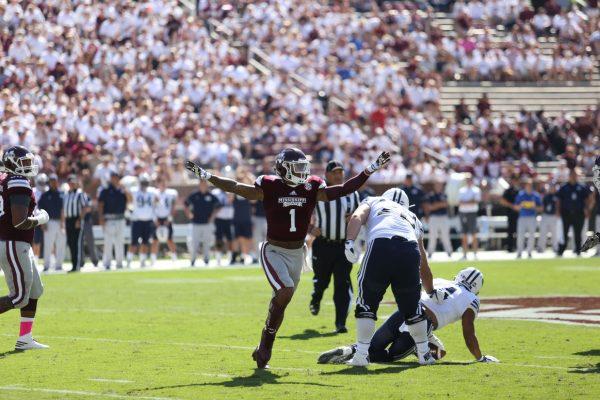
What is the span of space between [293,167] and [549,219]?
17.8 metres

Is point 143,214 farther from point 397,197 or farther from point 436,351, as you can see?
point 436,351

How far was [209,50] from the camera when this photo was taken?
101 ft

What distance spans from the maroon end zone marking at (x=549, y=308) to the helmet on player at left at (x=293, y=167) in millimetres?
4966

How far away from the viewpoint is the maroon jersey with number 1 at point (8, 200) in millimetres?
11180

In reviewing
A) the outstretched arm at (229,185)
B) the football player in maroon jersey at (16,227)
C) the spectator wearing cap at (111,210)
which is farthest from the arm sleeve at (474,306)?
the spectator wearing cap at (111,210)

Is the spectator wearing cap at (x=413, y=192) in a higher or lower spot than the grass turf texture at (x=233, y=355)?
higher

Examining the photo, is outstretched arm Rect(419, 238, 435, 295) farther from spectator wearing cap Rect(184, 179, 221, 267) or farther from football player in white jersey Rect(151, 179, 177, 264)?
football player in white jersey Rect(151, 179, 177, 264)

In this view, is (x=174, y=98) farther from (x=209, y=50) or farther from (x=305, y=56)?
(x=305, y=56)

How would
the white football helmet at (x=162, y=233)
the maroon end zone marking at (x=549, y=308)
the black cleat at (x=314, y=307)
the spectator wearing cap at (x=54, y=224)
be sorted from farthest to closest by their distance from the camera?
the white football helmet at (x=162, y=233)
the spectator wearing cap at (x=54, y=224)
the maroon end zone marking at (x=549, y=308)
the black cleat at (x=314, y=307)

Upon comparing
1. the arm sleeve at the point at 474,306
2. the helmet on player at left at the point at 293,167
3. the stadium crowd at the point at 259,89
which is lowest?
the arm sleeve at the point at 474,306

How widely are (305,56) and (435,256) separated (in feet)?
25.1

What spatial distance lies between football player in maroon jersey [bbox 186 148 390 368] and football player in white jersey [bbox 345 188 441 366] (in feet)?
1.30

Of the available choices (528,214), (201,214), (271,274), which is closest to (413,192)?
(528,214)

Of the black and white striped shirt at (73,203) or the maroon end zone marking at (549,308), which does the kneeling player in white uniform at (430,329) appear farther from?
the black and white striped shirt at (73,203)
